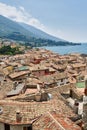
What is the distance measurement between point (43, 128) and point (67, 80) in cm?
4448

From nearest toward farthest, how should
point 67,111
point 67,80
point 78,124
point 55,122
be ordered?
point 55,122
point 78,124
point 67,111
point 67,80

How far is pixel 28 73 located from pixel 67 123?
5134 cm

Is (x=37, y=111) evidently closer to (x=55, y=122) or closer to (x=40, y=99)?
(x=55, y=122)

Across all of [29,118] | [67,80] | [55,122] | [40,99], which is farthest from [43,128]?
[67,80]

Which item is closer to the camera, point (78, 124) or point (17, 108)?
point (78, 124)

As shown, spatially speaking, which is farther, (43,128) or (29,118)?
(29,118)

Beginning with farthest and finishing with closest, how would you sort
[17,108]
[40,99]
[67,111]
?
[40,99], [67,111], [17,108]

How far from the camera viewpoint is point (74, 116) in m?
24.5

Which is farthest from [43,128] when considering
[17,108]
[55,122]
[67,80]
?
[67,80]

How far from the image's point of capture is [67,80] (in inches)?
2557

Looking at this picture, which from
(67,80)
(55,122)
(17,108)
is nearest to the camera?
(55,122)

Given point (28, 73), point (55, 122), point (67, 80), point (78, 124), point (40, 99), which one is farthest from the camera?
point (28, 73)

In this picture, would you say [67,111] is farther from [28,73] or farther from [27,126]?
[28,73]

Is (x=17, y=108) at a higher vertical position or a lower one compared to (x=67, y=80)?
higher
